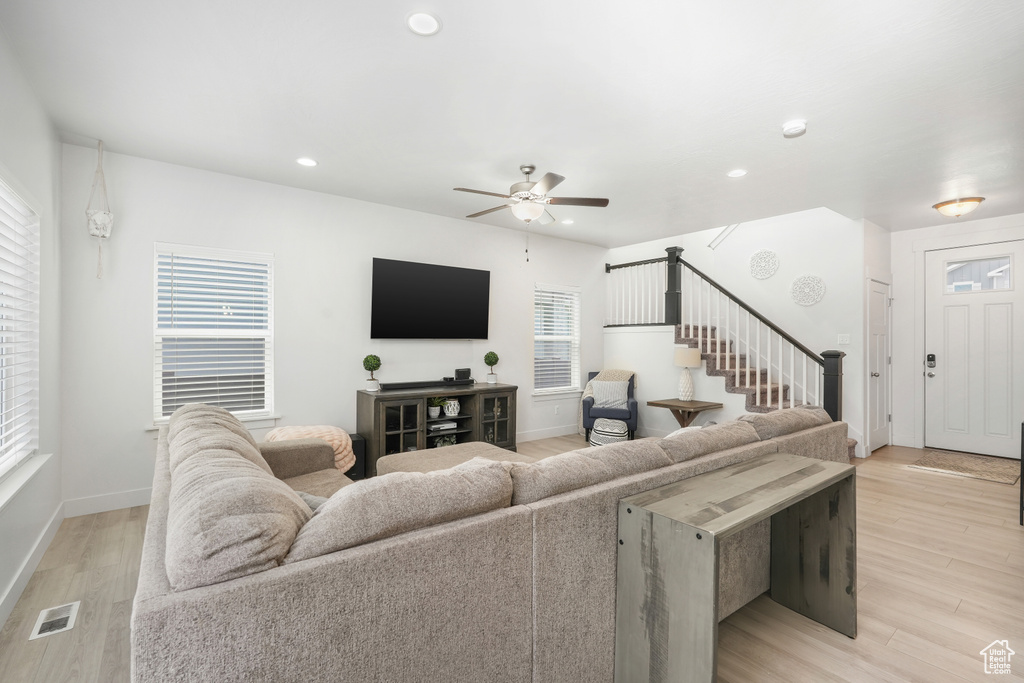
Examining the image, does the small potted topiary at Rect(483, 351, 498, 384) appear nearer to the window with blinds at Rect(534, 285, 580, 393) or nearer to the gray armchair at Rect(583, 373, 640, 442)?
the window with blinds at Rect(534, 285, 580, 393)

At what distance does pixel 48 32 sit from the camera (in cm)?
206

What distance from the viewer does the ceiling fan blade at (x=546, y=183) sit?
300 cm

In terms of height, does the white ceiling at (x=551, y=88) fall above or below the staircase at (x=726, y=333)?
above

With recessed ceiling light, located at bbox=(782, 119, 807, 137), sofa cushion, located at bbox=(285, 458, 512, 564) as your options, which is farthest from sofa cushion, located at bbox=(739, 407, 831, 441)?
recessed ceiling light, located at bbox=(782, 119, 807, 137)

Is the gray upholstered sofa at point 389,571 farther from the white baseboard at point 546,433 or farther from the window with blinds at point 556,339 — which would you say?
the window with blinds at point 556,339

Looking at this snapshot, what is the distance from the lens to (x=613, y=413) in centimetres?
548

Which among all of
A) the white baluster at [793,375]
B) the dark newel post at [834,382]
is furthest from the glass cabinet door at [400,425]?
the dark newel post at [834,382]

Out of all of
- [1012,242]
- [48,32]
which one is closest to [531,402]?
[48,32]

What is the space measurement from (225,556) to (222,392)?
134 inches

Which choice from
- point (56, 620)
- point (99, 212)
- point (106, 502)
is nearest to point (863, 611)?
point (56, 620)

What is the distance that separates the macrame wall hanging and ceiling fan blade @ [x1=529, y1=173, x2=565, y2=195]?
2.95 m

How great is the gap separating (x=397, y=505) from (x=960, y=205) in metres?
5.34

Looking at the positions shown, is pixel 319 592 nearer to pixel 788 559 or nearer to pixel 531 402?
pixel 788 559

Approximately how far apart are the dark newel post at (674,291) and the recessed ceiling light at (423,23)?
15.4 feet
